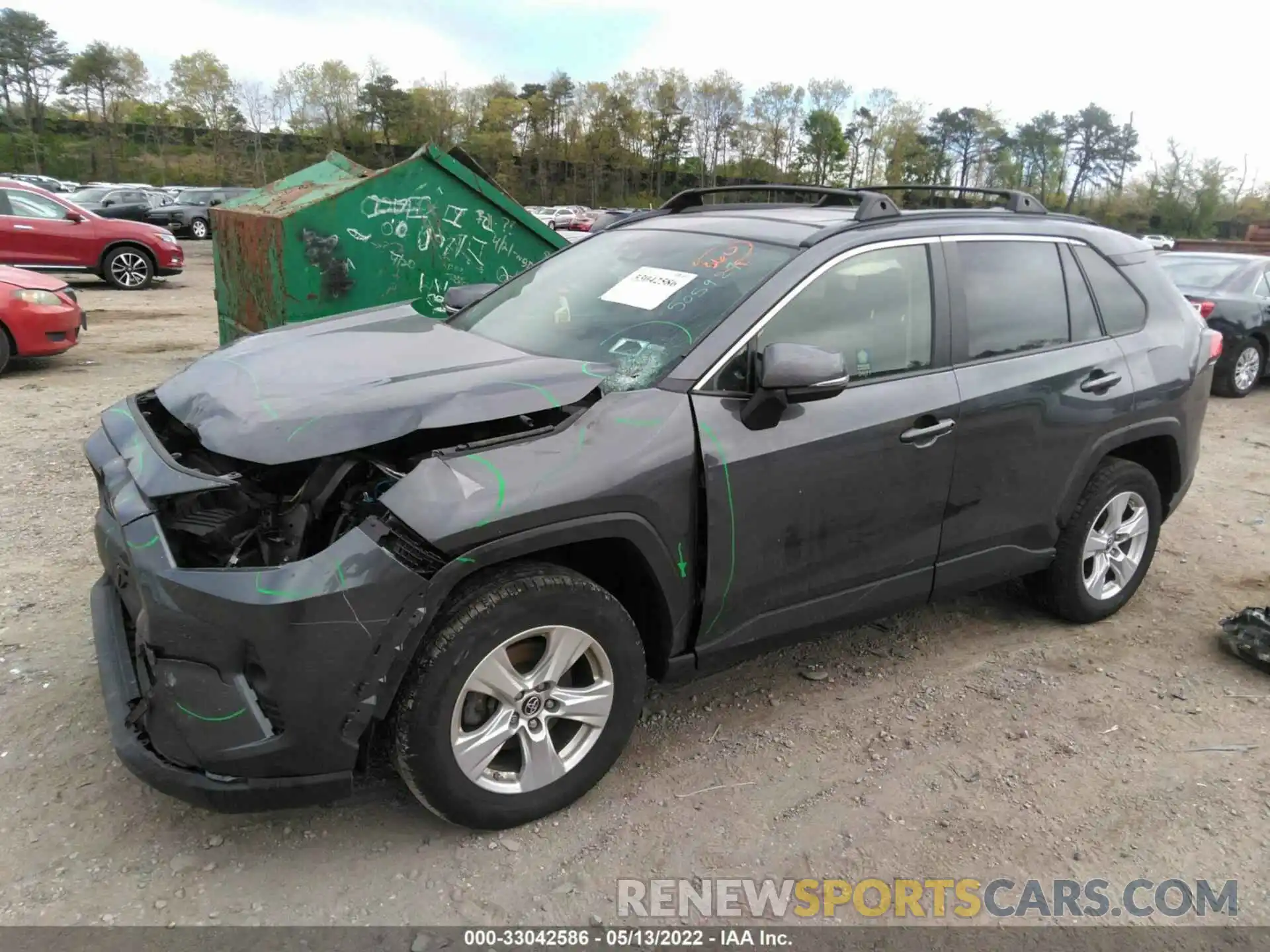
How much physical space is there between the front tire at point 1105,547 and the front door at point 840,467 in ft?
3.01

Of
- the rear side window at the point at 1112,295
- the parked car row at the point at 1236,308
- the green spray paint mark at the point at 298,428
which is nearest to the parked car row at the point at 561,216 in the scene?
the parked car row at the point at 1236,308

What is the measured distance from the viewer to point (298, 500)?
→ 2.48 meters

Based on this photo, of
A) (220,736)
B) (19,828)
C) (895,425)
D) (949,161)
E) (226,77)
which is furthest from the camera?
(949,161)

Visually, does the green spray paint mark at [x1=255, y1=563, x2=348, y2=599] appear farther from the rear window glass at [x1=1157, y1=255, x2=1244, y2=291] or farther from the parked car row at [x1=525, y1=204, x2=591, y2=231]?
the parked car row at [x1=525, y1=204, x2=591, y2=231]

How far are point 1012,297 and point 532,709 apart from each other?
248 centimetres

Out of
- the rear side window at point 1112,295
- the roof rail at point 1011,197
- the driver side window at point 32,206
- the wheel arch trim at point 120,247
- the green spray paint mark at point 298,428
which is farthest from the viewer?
the wheel arch trim at point 120,247

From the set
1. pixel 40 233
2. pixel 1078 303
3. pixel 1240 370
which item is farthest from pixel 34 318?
pixel 1240 370

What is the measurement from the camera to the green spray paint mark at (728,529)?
270 centimetres

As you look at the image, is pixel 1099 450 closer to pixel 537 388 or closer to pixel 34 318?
pixel 537 388

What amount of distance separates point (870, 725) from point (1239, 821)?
1.16 metres

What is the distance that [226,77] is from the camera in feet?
207

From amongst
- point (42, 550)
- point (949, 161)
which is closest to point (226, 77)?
point (949, 161)

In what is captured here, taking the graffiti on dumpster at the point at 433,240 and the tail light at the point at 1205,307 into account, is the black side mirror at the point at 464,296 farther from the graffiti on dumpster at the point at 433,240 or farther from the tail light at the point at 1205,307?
the tail light at the point at 1205,307

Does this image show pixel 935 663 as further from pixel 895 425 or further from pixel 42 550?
pixel 42 550
